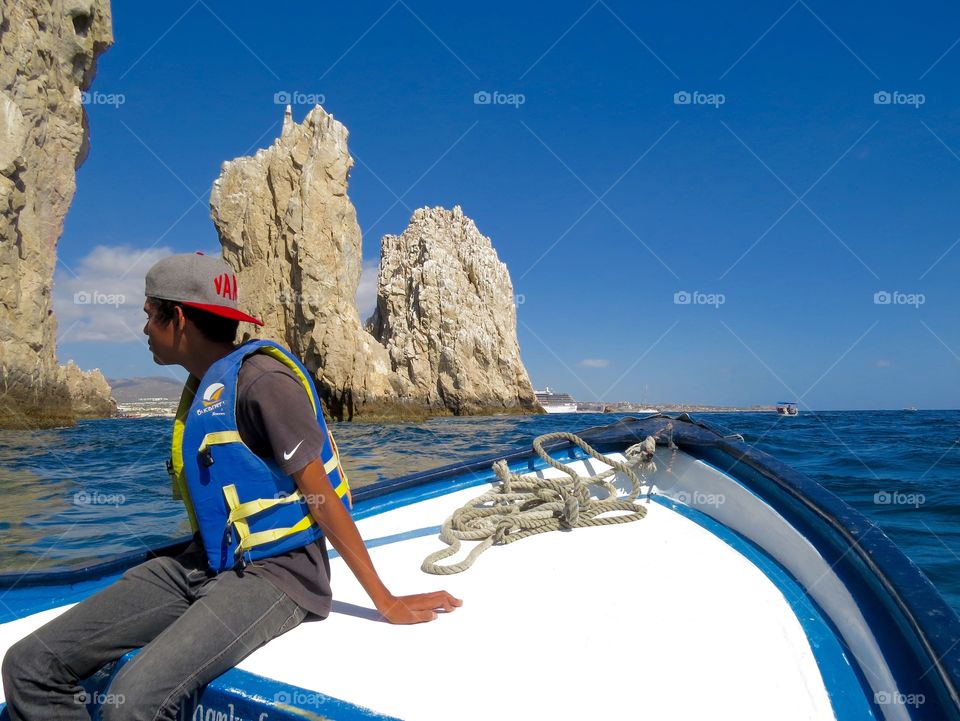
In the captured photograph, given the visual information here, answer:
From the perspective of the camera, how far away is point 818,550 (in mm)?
2043

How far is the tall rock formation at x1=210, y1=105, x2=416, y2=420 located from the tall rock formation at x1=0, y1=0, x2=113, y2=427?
9.49 m

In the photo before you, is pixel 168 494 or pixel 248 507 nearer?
pixel 248 507
